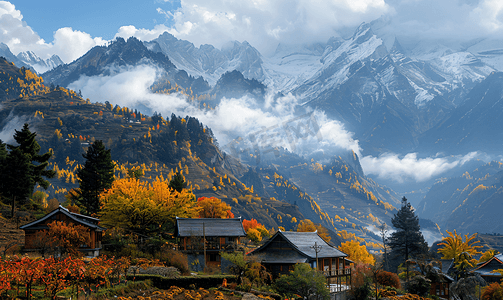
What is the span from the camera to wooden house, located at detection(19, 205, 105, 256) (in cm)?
5326

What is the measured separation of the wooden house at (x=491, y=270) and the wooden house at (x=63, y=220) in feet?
229

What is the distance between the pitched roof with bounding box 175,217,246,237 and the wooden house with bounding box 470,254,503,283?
47.7m

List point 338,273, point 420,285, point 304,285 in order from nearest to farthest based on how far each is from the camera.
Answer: point 304,285 < point 420,285 < point 338,273

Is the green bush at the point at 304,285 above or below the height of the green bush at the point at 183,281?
below

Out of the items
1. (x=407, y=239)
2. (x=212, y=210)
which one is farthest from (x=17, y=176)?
(x=407, y=239)

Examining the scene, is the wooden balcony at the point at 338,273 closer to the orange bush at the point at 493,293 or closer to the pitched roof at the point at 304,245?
the pitched roof at the point at 304,245

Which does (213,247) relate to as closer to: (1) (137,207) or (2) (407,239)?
(1) (137,207)

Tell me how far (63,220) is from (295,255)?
3523cm

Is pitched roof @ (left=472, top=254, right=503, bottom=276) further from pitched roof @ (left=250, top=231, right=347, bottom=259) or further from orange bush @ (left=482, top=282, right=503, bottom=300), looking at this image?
pitched roof @ (left=250, top=231, right=347, bottom=259)

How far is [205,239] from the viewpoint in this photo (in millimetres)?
72250

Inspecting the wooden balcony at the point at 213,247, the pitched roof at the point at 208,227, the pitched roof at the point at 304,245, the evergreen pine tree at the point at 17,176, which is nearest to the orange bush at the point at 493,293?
the pitched roof at the point at 304,245

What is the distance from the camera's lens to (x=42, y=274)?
28344 mm

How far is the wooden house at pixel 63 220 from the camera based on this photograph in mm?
53259

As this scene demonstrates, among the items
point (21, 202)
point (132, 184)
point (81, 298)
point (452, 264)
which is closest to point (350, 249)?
point (452, 264)
